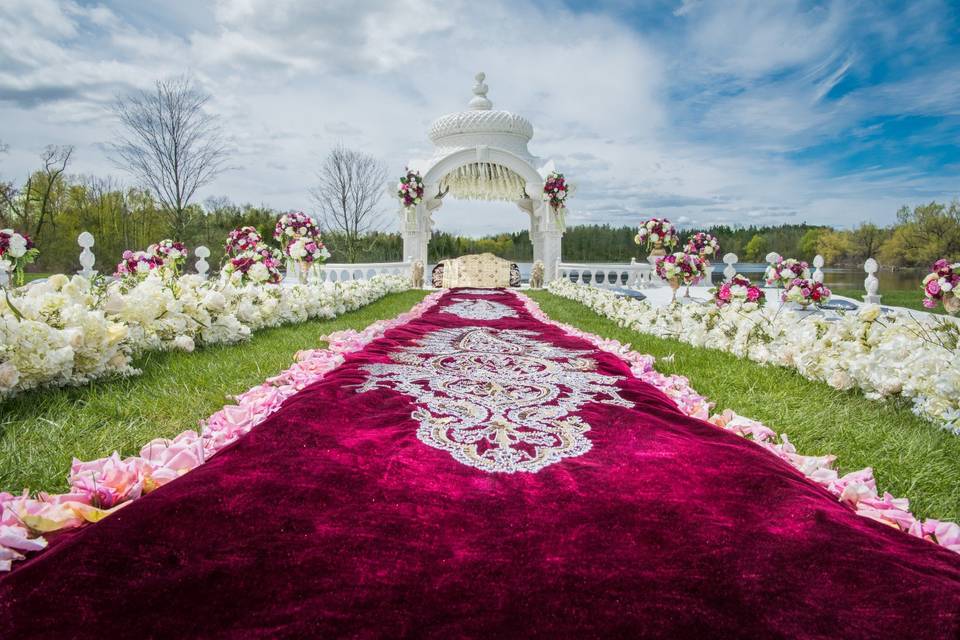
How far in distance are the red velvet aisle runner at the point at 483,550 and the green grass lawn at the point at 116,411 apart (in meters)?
0.58

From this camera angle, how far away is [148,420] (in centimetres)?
219

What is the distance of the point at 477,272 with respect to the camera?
15.8 meters

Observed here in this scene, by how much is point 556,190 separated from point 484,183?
3651mm

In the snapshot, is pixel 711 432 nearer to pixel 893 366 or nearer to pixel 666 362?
pixel 893 366

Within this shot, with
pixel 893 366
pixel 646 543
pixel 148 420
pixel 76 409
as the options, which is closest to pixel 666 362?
pixel 893 366

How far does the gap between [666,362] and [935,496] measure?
2282 mm

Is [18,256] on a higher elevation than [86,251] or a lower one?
lower

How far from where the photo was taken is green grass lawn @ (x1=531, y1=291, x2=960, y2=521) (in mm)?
1802

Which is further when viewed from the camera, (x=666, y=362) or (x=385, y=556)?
(x=666, y=362)

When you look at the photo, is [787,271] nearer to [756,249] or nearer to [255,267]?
[255,267]

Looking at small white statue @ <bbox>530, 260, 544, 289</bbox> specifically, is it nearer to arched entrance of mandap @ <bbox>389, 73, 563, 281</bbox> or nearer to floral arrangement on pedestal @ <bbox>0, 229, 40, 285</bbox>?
arched entrance of mandap @ <bbox>389, 73, 563, 281</bbox>

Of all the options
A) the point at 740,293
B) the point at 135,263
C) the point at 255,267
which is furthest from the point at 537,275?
the point at 135,263

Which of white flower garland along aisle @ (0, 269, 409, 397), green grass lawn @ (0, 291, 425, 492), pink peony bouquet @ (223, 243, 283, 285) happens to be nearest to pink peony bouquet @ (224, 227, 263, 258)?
pink peony bouquet @ (223, 243, 283, 285)

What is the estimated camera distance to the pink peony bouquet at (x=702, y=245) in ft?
28.4
